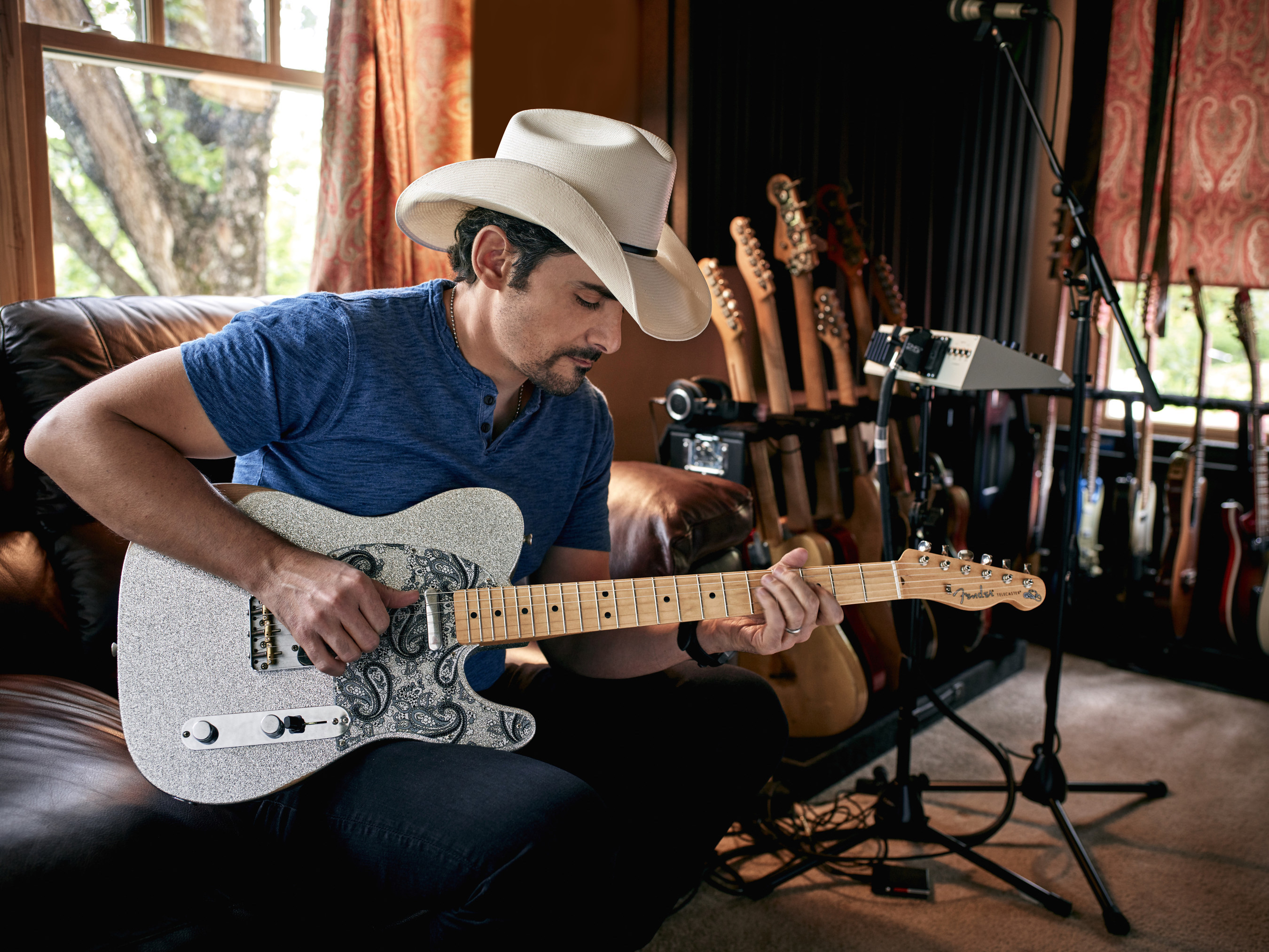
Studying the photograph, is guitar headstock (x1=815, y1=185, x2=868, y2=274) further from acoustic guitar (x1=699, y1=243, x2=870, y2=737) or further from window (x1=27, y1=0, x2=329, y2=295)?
window (x1=27, y1=0, x2=329, y2=295)

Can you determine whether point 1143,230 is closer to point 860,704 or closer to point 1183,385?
point 1183,385

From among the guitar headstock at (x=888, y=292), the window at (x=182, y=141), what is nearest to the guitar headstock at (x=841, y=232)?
the guitar headstock at (x=888, y=292)

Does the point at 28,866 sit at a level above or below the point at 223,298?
below

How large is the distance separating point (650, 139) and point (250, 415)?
0.63m

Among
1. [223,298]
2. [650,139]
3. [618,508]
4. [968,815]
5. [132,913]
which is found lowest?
[968,815]

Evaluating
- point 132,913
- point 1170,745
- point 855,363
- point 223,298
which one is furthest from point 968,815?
point 223,298

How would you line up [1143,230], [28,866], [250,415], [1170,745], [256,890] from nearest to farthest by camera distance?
[28,866], [256,890], [250,415], [1170,745], [1143,230]

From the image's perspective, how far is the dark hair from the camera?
1.18 meters

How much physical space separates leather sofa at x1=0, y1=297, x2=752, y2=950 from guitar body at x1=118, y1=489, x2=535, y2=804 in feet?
0.20

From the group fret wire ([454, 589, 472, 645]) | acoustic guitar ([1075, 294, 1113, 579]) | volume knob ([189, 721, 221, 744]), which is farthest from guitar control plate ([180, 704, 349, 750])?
acoustic guitar ([1075, 294, 1113, 579])

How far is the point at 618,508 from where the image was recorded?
1675 millimetres

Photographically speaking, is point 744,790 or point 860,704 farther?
point 860,704

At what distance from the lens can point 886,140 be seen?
2.65 metres

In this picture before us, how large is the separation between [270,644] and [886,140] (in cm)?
227
